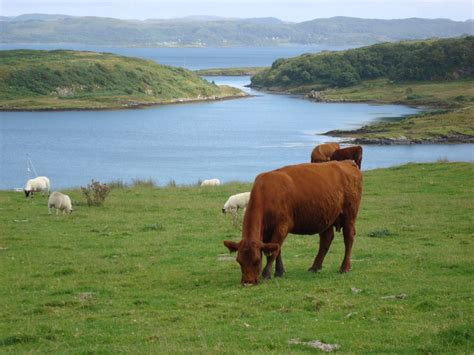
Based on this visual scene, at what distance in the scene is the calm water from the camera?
226 ft

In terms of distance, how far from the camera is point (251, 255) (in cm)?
1267

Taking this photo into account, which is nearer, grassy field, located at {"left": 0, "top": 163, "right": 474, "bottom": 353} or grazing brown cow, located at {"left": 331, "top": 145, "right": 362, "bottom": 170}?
grassy field, located at {"left": 0, "top": 163, "right": 474, "bottom": 353}

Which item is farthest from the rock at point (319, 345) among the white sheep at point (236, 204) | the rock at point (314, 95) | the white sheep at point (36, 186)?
the rock at point (314, 95)

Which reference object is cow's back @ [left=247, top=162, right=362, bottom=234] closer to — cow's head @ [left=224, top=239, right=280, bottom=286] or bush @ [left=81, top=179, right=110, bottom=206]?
cow's head @ [left=224, top=239, right=280, bottom=286]

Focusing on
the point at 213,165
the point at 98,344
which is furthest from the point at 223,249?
the point at 213,165

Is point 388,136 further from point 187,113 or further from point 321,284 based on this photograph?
point 321,284

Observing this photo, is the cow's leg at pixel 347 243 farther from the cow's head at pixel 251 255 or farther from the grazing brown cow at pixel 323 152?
the grazing brown cow at pixel 323 152

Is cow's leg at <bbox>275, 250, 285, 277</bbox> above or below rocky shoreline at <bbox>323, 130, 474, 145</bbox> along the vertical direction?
above

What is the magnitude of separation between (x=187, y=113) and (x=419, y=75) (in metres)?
57.4

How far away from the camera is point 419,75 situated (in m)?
168

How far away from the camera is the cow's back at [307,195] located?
1332 cm

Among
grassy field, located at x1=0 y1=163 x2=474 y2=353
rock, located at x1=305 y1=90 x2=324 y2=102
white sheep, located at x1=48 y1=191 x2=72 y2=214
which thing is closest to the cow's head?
grassy field, located at x1=0 y1=163 x2=474 y2=353

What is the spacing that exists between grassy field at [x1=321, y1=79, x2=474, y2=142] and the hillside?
30847 millimetres

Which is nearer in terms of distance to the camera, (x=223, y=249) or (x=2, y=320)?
(x=2, y=320)
